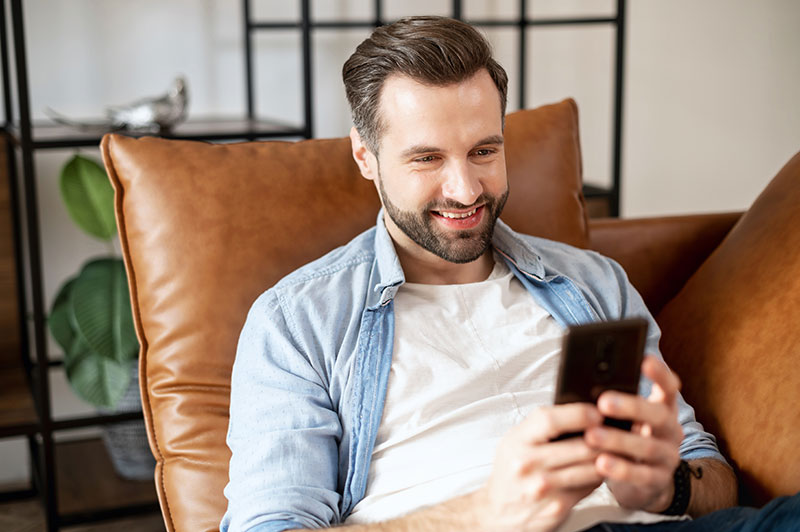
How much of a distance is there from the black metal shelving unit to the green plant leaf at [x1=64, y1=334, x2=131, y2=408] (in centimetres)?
5

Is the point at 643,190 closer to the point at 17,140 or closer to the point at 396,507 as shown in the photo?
the point at 17,140

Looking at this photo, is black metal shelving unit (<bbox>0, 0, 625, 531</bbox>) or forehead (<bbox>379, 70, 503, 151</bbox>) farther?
black metal shelving unit (<bbox>0, 0, 625, 531</bbox>)

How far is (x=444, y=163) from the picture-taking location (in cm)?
122

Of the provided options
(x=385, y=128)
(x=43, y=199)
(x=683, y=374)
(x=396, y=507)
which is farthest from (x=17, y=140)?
(x=683, y=374)

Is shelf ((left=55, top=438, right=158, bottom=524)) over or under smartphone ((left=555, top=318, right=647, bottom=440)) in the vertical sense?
under

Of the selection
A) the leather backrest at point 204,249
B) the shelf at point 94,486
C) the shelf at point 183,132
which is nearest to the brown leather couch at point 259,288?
the leather backrest at point 204,249

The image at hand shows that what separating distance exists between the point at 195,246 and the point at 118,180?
169 millimetres

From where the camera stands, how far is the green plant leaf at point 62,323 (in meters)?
2.06

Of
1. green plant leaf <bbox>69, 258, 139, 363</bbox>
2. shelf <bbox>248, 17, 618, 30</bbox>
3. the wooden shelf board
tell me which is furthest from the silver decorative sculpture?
the wooden shelf board

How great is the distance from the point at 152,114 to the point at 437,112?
972mm

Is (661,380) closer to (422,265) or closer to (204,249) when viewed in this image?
(422,265)

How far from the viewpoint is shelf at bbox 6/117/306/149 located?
1881mm

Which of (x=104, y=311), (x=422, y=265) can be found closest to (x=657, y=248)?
(x=422, y=265)

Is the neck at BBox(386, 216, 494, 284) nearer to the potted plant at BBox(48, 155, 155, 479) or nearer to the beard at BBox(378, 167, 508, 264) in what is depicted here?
the beard at BBox(378, 167, 508, 264)
